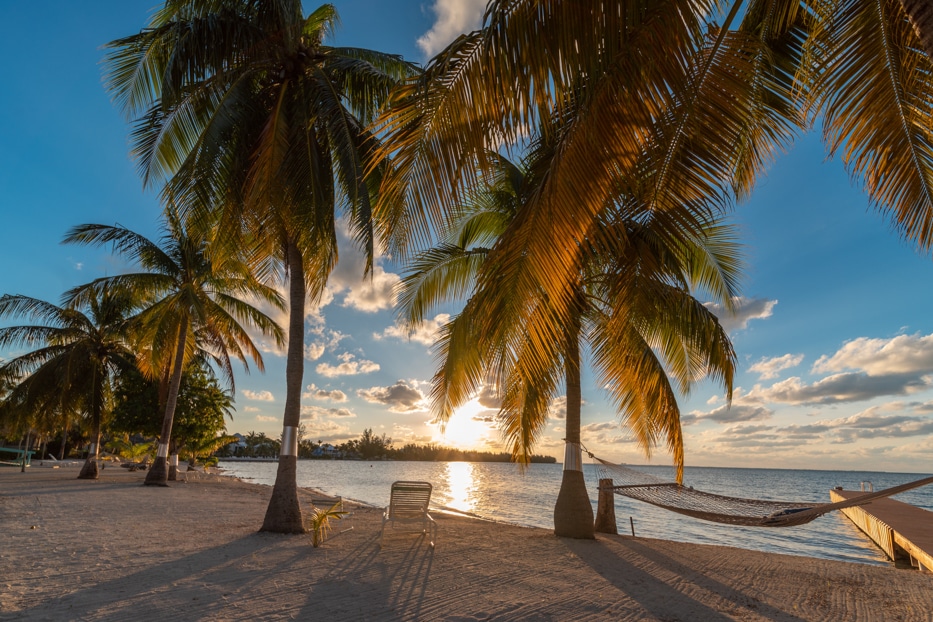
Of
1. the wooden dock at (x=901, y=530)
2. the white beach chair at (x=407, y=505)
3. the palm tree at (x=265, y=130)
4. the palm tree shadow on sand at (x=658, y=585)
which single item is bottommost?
the wooden dock at (x=901, y=530)

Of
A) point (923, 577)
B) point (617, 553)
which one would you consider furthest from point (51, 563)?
point (923, 577)

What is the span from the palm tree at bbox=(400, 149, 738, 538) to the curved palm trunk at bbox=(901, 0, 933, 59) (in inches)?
102

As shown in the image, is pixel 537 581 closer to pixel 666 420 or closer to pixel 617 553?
pixel 617 553

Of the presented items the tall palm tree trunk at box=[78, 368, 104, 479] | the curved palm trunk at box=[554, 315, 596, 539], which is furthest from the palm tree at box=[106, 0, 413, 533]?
the tall palm tree trunk at box=[78, 368, 104, 479]

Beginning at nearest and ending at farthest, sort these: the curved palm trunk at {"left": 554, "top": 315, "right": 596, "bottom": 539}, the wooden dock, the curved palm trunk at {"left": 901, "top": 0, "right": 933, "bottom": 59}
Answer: the curved palm trunk at {"left": 901, "top": 0, "right": 933, "bottom": 59} < the curved palm trunk at {"left": 554, "top": 315, "right": 596, "bottom": 539} < the wooden dock

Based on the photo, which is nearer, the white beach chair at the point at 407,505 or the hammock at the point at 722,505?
the hammock at the point at 722,505

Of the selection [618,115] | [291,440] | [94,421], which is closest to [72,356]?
[94,421]

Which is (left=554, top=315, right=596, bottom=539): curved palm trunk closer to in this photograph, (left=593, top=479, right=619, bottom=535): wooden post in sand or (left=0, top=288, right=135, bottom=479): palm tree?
(left=593, top=479, right=619, bottom=535): wooden post in sand

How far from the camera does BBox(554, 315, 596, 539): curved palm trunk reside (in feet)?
25.4

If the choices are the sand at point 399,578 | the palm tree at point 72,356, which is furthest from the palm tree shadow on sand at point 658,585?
the palm tree at point 72,356

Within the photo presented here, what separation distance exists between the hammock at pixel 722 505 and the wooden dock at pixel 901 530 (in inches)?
123

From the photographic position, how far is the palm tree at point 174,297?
534 inches

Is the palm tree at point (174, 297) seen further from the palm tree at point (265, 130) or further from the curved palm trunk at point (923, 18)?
the curved palm trunk at point (923, 18)

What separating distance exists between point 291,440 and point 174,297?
8.89 metres
